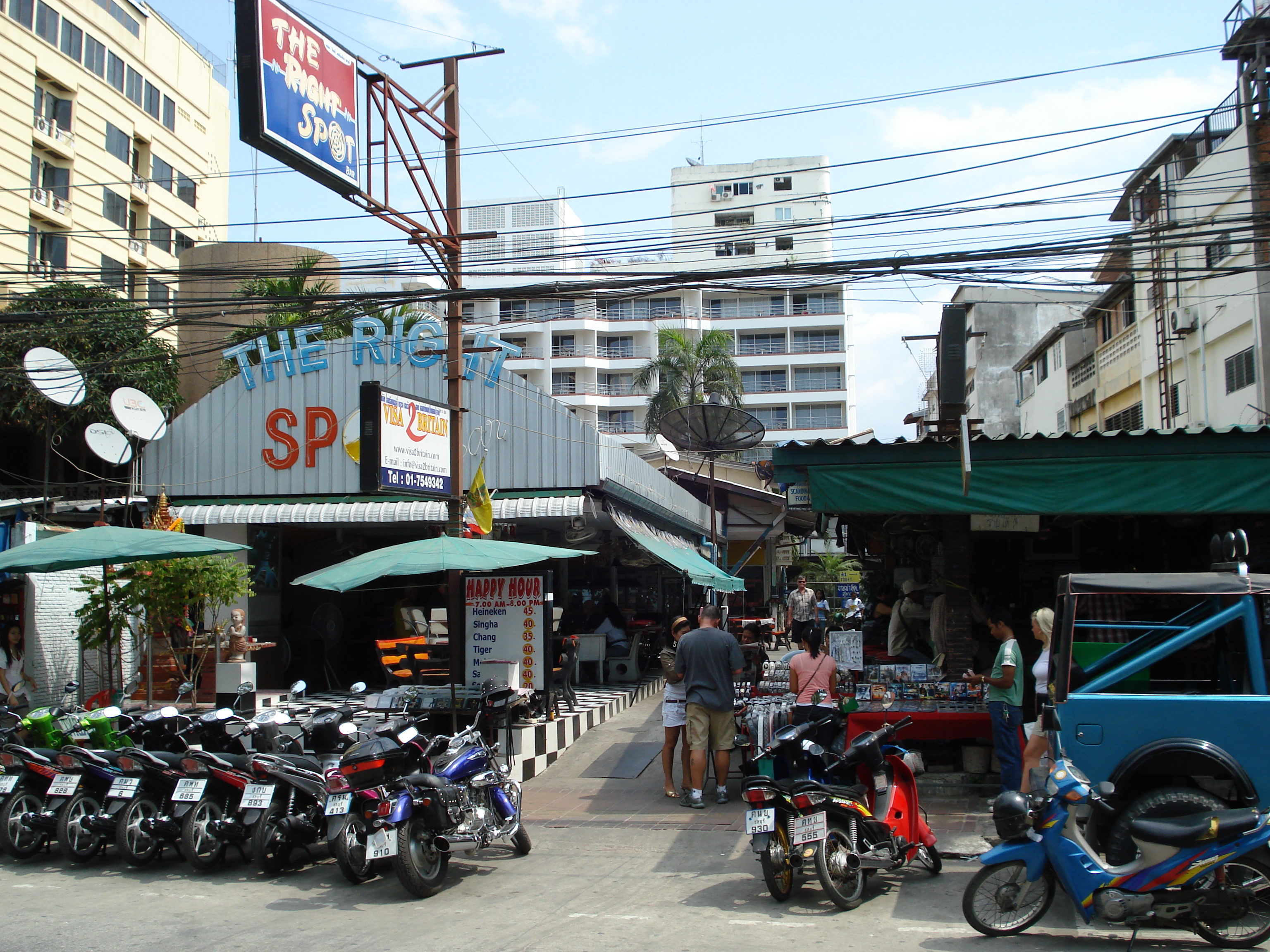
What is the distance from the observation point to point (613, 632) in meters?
17.3

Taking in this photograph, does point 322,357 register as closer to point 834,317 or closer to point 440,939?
point 440,939

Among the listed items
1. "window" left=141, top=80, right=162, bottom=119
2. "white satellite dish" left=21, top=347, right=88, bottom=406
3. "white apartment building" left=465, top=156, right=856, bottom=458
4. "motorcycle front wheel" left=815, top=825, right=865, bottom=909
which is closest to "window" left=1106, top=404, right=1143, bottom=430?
"motorcycle front wheel" left=815, top=825, right=865, bottom=909

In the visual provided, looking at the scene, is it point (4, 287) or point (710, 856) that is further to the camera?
point (4, 287)

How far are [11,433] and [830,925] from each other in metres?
30.1

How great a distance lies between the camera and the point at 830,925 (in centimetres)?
595

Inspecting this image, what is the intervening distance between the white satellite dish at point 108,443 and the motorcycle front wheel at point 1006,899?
519 inches

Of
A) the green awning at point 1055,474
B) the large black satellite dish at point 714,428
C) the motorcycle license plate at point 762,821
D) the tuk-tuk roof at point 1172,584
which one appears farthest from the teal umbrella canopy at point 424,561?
the large black satellite dish at point 714,428

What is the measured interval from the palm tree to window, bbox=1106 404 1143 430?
14.9 meters

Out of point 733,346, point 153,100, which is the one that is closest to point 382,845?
point 153,100

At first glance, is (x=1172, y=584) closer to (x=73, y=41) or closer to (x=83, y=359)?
(x=83, y=359)

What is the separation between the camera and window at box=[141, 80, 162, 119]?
38.9m

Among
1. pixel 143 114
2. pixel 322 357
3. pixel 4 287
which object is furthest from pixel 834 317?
pixel 322 357

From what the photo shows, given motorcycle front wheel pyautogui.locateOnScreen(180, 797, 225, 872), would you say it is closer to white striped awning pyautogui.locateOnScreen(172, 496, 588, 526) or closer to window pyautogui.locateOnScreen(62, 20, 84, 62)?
white striped awning pyautogui.locateOnScreen(172, 496, 588, 526)

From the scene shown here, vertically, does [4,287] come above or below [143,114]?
below
